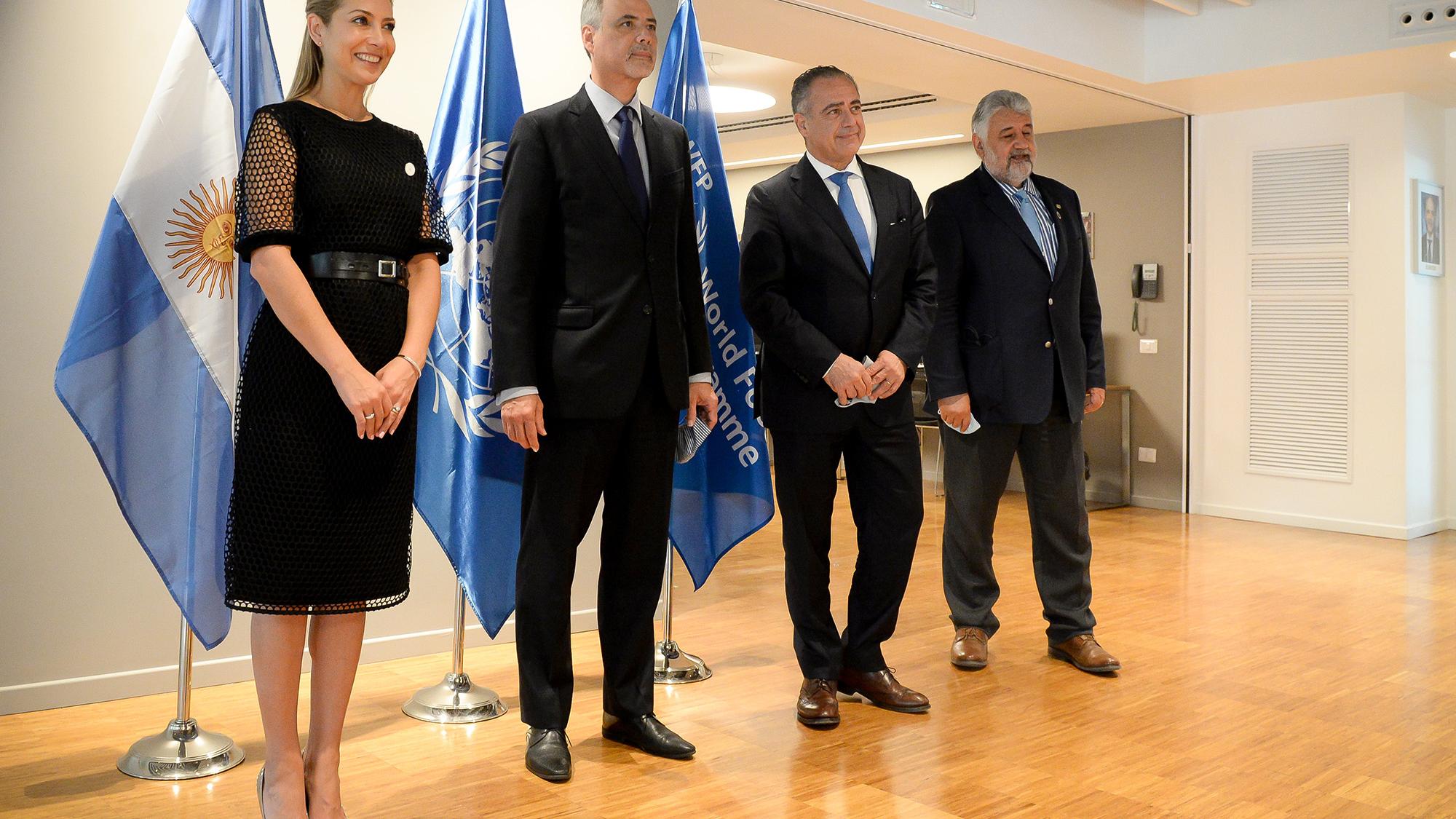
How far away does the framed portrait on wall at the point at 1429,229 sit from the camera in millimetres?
6840

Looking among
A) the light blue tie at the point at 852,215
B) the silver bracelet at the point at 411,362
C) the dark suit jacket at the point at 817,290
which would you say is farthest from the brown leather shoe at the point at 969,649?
the silver bracelet at the point at 411,362

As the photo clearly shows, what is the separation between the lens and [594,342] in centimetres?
258

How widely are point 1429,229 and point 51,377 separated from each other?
23.7 ft

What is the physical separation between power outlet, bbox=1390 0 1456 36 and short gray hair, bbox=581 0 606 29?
4.90 m

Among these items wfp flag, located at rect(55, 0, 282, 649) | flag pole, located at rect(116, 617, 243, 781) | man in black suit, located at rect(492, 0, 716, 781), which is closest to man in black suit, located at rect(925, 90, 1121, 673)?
man in black suit, located at rect(492, 0, 716, 781)

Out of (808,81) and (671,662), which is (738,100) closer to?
(808,81)

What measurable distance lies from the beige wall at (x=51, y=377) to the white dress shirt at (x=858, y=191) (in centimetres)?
191

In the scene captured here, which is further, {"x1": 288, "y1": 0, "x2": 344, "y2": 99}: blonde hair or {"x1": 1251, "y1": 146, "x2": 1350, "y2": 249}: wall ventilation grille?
{"x1": 1251, "y1": 146, "x2": 1350, "y2": 249}: wall ventilation grille

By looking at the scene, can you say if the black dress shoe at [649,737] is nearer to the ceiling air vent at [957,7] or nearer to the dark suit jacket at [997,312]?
the dark suit jacket at [997,312]

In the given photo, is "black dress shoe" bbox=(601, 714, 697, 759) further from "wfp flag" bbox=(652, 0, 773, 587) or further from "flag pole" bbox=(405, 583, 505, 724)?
"wfp flag" bbox=(652, 0, 773, 587)

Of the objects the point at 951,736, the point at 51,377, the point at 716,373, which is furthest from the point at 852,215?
the point at 51,377

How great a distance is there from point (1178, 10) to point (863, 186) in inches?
168

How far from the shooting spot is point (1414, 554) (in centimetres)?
619

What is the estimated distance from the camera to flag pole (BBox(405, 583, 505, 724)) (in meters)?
3.11
